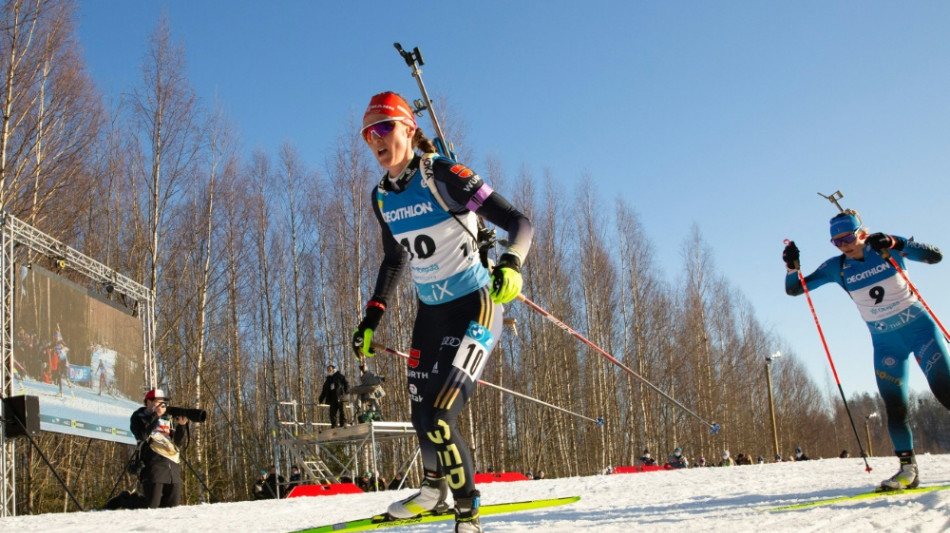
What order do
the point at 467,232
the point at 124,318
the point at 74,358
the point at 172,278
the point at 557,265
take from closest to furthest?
the point at 467,232 < the point at 74,358 < the point at 124,318 < the point at 172,278 < the point at 557,265

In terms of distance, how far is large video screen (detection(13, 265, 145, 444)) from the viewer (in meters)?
10.4

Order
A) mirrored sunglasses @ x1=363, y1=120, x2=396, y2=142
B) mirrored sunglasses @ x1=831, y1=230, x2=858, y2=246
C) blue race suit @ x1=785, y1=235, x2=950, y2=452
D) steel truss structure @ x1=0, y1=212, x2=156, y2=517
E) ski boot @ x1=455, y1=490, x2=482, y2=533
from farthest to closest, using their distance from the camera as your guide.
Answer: steel truss structure @ x1=0, y1=212, x2=156, y2=517 → mirrored sunglasses @ x1=831, y1=230, x2=858, y2=246 → blue race suit @ x1=785, y1=235, x2=950, y2=452 → mirrored sunglasses @ x1=363, y1=120, x2=396, y2=142 → ski boot @ x1=455, y1=490, x2=482, y2=533

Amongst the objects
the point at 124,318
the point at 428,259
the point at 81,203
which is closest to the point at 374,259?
the point at 81,203

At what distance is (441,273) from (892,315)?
376cm

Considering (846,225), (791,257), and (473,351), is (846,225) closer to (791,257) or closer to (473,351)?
(791,257)

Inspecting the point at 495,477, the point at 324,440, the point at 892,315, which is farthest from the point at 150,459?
the point at 324,440

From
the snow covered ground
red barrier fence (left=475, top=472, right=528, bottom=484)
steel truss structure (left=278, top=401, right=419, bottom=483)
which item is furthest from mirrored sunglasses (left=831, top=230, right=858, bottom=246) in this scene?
steel truss structure (left=278, top=401, right=419, bottom=483)

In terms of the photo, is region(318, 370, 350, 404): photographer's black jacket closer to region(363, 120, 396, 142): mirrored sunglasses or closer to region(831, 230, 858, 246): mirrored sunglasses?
region(831, 230, 858, 246): mirrored sunglasses

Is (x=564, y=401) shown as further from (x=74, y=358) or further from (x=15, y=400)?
(x=15, y=400)

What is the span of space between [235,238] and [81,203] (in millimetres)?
6862

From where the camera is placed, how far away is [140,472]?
299 inches

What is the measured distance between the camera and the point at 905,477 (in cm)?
470

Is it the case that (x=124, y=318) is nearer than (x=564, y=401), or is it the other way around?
(x=124, y=318)

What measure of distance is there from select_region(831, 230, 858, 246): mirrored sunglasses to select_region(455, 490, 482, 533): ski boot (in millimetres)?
3852
